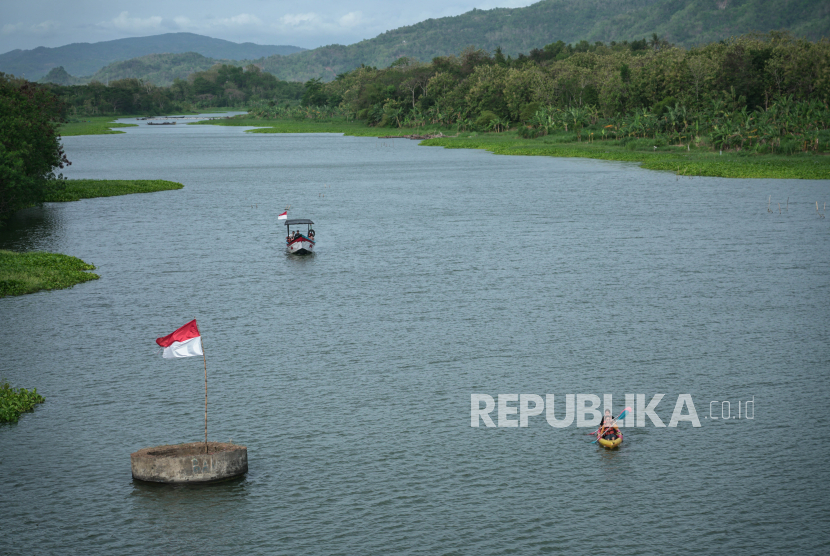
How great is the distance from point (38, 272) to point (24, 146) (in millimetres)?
32881

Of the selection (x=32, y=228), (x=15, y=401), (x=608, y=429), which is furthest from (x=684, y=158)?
(x=15, y=401)

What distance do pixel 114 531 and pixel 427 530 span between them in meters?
9.89

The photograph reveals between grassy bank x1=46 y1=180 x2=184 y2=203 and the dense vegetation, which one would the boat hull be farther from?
the dense vegetation

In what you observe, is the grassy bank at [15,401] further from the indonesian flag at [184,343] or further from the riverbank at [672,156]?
the riverbank at [672,156]

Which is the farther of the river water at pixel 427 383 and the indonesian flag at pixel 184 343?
the indonesian flag at pixel 184 343

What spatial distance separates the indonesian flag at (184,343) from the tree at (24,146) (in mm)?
54754

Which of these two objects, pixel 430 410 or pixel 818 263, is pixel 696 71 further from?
pixel 430 410

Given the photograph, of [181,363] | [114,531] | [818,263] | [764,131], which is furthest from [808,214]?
[114,531]

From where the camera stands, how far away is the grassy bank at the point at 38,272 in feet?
183

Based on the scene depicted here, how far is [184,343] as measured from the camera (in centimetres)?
3023

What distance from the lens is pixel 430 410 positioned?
35438 millimetres

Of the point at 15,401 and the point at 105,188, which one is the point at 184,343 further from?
the point at 105,188

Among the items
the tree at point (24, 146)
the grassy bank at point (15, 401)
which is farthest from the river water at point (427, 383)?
the tree at point (24, 146)

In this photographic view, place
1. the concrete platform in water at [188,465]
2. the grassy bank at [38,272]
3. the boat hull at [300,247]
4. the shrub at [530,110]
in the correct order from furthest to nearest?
1. the shrub at [530,110]
2. the boat hull at [300,247]
3. the grassy bank at [38,272]
4. the concrete platform in water at [188,465]
